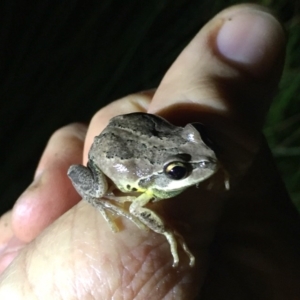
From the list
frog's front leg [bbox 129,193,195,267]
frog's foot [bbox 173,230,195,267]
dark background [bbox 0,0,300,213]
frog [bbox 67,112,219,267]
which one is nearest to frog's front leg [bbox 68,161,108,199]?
frog [bbox 67,112,219,267]

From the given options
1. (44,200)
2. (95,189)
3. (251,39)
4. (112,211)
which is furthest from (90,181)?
(251,39)

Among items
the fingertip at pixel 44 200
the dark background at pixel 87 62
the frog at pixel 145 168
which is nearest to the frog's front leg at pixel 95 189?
the frog at pixel 145 168

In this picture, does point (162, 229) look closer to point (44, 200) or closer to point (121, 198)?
point (121, 198)

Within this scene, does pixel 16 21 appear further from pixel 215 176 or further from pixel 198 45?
pixel 215 176

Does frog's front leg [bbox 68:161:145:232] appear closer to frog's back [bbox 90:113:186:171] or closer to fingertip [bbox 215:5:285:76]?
frog's back [bbox 90:113:186:171]

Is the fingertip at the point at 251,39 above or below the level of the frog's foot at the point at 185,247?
above

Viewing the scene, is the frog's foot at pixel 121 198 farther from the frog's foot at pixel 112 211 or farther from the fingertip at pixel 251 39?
the fingertip at pixel 251 39
